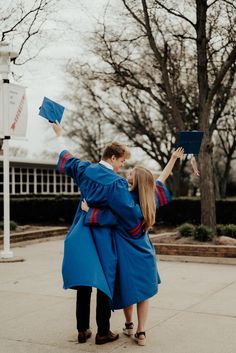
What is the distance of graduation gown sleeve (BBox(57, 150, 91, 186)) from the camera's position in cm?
496

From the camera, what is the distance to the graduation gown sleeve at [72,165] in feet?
16.3

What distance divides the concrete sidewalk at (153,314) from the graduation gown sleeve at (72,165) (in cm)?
151

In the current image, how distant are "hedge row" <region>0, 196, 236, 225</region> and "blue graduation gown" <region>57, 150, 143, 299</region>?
1324 cm

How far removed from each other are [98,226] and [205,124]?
27.4ft

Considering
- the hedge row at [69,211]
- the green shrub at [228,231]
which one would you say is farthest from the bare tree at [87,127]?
the green shrub at [228,231]

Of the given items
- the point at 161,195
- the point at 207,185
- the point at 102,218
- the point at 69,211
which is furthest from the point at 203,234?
the point at 69,211

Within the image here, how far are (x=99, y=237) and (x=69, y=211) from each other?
1600cm

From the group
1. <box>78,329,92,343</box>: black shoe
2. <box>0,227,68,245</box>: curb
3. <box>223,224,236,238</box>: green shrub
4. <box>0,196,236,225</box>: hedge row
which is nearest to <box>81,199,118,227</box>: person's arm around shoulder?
<box>78,329,92,343</box>: black shoe

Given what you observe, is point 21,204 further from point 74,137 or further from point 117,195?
point 74,137

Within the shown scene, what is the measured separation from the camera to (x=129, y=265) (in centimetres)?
479

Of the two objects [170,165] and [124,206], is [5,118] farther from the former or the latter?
[124,206]

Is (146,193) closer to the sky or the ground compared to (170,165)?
closer to the ground

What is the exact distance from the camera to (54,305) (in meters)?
6.70

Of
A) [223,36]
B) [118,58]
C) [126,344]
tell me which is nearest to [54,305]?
[126,344]
